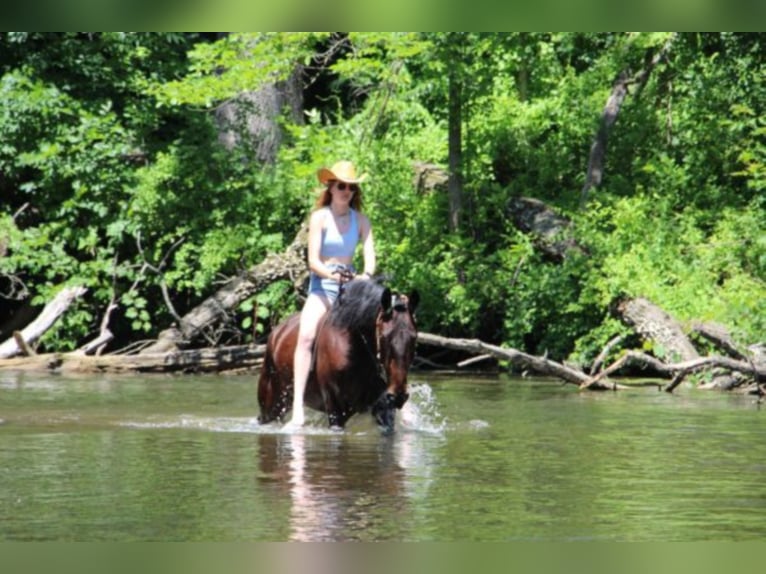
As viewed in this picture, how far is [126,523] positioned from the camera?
6.63 metres

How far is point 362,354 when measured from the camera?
11383 millimetres

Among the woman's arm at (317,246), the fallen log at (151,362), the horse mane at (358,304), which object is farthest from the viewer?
the fallen log at (151,362)

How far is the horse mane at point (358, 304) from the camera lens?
11.1m

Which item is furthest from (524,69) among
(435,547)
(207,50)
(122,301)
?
(435,547)

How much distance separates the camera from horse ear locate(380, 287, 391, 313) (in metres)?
10.8

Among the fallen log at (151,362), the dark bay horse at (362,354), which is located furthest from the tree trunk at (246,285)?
the dark bay horse at (362,354)

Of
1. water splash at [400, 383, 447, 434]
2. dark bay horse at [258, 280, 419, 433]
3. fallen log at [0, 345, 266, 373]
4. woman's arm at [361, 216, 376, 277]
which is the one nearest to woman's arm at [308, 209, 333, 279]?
dark bay horse at [258, 280, 419, 433]

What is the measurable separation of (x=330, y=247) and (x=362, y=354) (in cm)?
88

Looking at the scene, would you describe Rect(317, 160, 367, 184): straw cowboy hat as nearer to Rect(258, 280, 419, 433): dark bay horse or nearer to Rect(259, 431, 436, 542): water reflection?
Answer: Rect(258, 280, 419, 433): dark bay horse

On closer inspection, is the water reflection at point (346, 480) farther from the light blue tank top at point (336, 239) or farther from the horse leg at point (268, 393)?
the light blue tank top at point (336, 239)

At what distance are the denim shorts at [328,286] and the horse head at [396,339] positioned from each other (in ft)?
2.19

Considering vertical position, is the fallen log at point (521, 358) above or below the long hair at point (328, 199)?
below

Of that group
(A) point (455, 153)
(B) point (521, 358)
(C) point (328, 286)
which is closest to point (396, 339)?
(C) point (328, 286)

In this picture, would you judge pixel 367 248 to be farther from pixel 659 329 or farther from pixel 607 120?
pixel 607 120
